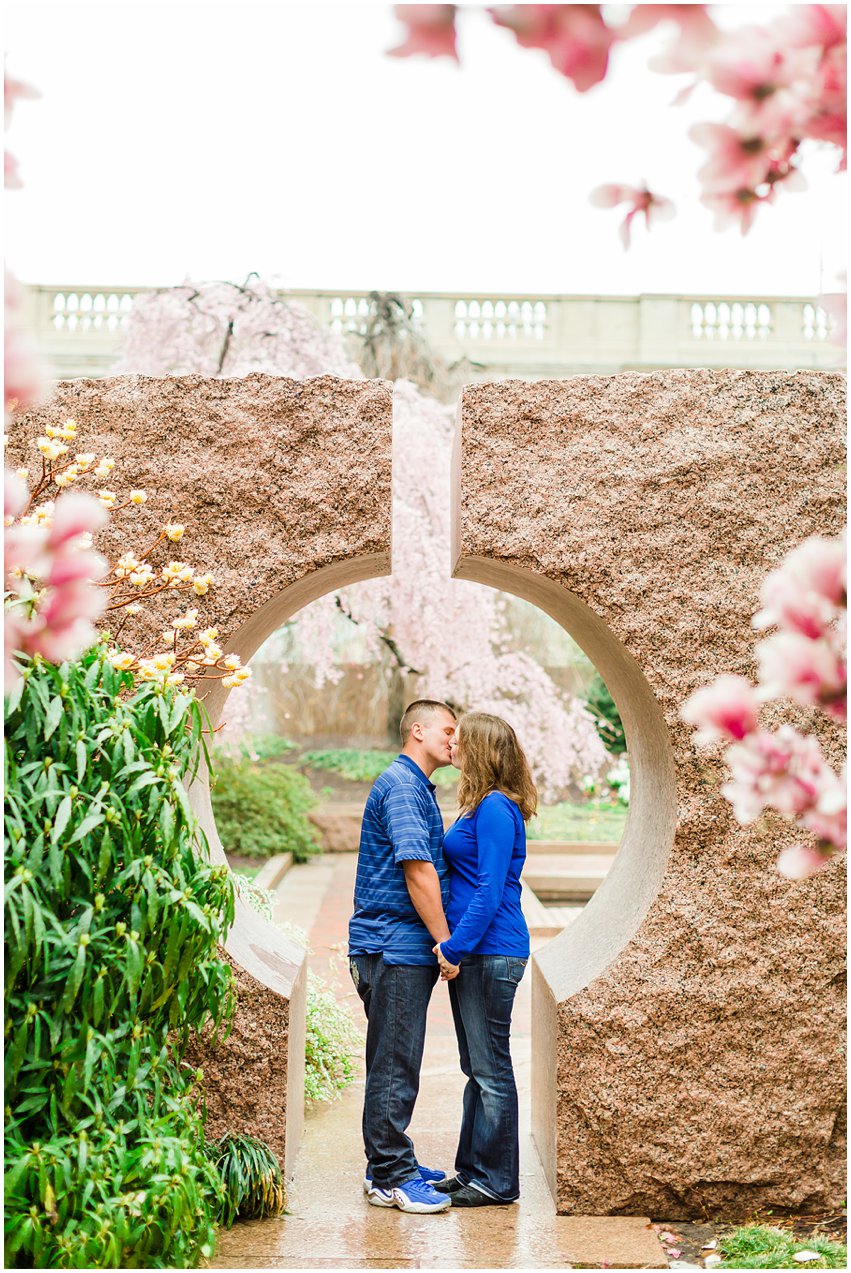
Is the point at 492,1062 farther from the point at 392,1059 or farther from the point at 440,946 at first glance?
the point at 440,946

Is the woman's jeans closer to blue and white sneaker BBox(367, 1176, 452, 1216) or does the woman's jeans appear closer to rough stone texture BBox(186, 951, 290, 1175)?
blue and white sneaker BBox(367, 1176, 452, 1216)

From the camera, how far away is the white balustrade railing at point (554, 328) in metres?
13.0

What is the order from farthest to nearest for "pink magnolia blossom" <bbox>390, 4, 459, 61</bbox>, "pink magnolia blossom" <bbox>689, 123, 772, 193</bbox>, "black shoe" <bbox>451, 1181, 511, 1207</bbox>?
"black shoe" <bbox>451, 1181, 511, 1207</bbox> → "pink magnolia blossom" <bbox>689, 123, 772, 193</bbox> → "pink magnolia blossom" <bbox>390, 4, 459, 61</bbox>

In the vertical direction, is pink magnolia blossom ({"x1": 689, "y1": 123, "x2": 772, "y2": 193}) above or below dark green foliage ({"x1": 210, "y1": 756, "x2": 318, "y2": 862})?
above

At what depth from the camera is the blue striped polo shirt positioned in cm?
340

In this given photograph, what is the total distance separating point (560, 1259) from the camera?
308 cm

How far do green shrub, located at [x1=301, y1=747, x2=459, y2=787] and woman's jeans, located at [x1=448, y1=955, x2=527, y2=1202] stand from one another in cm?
1137

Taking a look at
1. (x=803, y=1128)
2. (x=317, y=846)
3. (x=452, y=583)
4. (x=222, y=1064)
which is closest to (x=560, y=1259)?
(x=803, y=1128)

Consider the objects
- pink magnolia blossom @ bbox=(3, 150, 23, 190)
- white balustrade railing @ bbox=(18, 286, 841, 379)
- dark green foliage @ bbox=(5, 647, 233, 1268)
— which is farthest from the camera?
white balustrade railing @ bbox=(18, 286, 841, 379)

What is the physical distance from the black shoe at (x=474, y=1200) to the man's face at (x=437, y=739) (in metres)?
1.35

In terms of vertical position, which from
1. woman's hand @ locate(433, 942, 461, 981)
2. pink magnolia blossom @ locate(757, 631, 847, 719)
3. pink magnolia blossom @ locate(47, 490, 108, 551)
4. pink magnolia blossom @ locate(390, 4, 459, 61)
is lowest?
woman's hand @ locate(433, 942, 461, 981)

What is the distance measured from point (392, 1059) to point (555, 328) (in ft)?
43.4

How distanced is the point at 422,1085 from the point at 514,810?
2.15m

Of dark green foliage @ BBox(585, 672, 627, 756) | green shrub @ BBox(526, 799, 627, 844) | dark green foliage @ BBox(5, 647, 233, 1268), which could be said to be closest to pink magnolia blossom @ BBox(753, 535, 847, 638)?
dark green foliage @ BBox(5, 647, 233, 1268)
